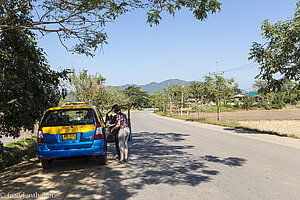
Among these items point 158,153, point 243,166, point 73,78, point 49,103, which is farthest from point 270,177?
point 73,78

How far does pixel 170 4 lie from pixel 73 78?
62.9 feet

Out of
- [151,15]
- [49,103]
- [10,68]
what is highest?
[151,15]

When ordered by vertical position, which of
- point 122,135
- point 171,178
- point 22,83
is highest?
point 22,83

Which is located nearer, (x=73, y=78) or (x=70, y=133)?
(x=70, y=133)

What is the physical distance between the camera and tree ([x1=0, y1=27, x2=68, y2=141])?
6.26 meters

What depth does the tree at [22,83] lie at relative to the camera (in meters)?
6.26

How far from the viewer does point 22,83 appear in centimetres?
635

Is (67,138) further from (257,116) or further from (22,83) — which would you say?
(257,116)

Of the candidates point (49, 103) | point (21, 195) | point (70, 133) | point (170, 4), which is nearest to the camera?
point (21, 195)

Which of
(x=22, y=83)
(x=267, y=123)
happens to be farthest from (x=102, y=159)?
(x=267, y=123)

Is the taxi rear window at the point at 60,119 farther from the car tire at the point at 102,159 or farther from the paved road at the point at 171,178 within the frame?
the paved road at the point at 171,178

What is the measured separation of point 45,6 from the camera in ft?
23.2

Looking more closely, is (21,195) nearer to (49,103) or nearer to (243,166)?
(49,103)

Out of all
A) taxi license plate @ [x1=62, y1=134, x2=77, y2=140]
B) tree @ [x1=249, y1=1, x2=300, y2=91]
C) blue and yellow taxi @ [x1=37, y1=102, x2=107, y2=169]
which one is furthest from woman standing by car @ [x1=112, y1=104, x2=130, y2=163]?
tree @ [x1=249, y1=1, x2=300, y2=91]
